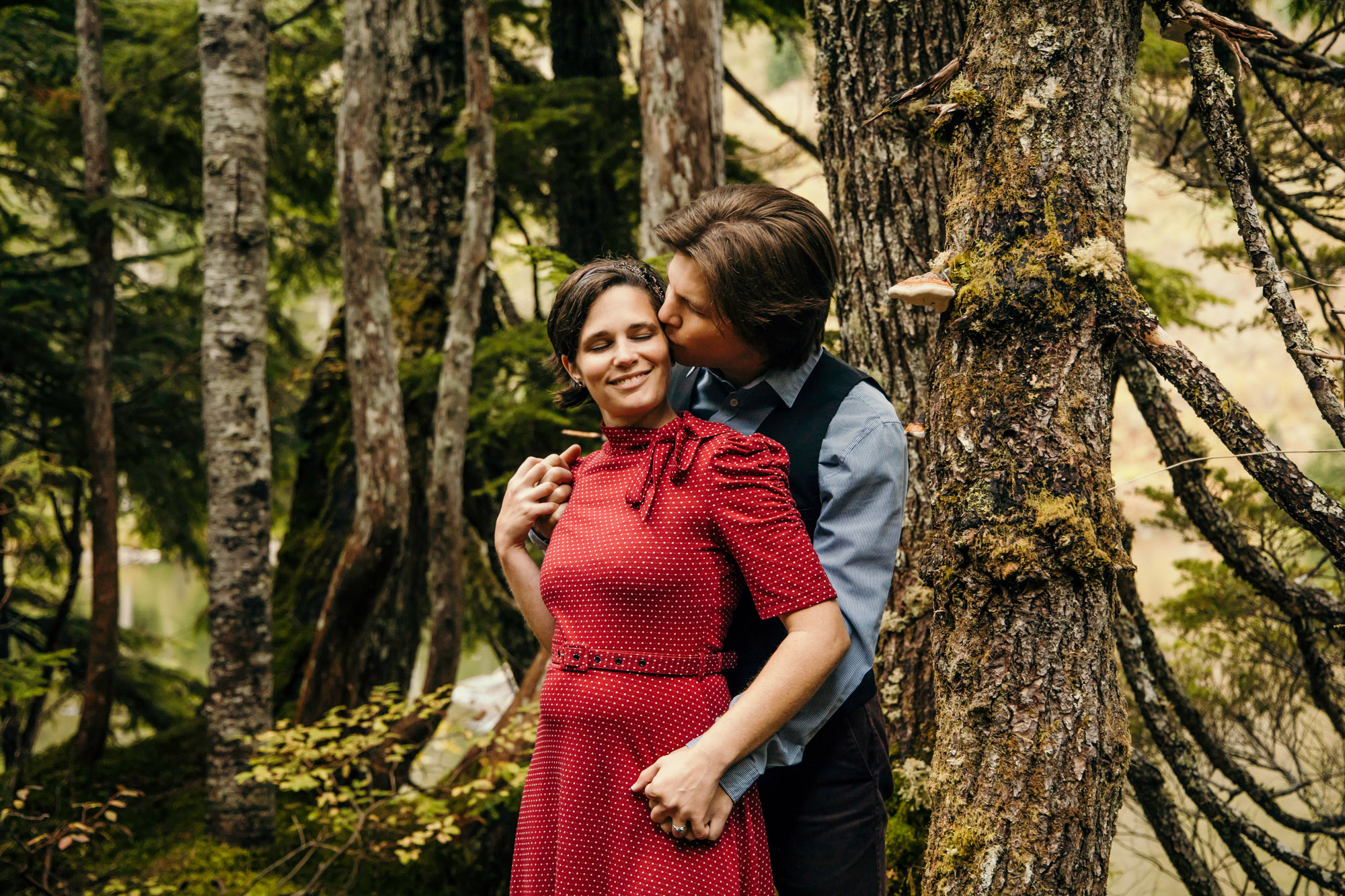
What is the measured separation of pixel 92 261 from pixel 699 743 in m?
6.15

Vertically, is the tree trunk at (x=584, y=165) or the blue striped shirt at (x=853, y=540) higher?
the tree trunk at (x=584, y=165)

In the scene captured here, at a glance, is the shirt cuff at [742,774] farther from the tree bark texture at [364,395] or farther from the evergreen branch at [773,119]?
the tree bark texture at [364,395]


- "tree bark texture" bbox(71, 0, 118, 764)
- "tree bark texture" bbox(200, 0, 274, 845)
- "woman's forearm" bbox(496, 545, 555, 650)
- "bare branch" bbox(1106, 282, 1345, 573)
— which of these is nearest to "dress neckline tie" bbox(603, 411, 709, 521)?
"woman's forearm" bbox(496, 545, 555, 650)

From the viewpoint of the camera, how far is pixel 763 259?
1.66 m

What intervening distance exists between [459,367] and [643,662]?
3698mm

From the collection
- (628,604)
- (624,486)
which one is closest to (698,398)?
(624,486)

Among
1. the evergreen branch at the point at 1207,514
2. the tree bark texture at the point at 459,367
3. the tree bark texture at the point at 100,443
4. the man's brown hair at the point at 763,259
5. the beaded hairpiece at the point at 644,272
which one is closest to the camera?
the man's brown hair at the point at 763,259

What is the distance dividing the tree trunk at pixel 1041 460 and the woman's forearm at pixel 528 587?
0.86 m

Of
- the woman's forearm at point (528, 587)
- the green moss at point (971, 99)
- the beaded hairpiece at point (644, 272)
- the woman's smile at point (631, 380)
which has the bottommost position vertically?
the woman's forearm at point (528, 587)

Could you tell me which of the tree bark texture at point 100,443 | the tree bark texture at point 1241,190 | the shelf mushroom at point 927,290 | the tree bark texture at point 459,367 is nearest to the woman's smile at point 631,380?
the shelf mushroom at point 927,290

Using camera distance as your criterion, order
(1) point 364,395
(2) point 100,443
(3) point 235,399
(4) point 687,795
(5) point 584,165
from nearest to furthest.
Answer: (4) point 687,795
(3) point 235,399
(1) point 364,395
(2) point 100,443
(5) point 584,165

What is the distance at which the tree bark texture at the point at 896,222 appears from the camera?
2.80 metres

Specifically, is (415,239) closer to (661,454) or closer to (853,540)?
(661,454)

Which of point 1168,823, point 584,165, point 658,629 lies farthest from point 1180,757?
point 584,165
